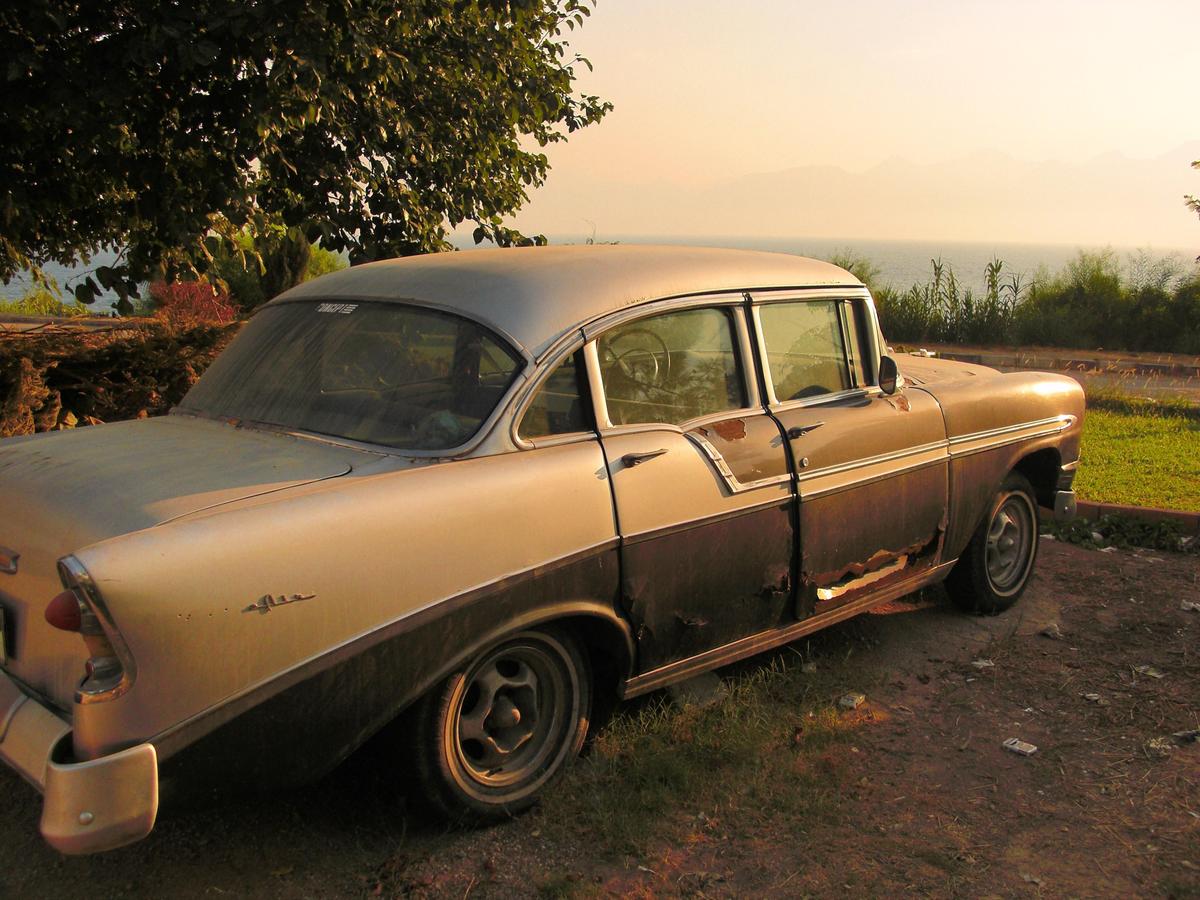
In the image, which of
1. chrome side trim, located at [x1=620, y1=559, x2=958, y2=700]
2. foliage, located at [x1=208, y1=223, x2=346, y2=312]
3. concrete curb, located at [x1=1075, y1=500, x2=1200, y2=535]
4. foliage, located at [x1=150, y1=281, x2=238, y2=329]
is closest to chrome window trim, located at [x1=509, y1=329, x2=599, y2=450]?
chrome side trim, located at [x1=620, y1=559, x2=958, y2=700]

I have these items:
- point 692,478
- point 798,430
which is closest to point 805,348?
point 798,430

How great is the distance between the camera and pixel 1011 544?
568 cm

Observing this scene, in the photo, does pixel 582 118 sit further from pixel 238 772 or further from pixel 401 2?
pixel 238 772

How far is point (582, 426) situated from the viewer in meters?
3.63

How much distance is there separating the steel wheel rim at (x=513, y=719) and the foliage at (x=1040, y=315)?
1739 cm

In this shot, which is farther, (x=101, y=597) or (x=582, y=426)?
(x=582, y=426)

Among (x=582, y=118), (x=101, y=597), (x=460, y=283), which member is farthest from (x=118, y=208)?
(x=101, y=597)

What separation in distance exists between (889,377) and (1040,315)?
17.1 metres

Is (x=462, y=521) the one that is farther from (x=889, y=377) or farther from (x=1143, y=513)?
(x=1143, y=513)

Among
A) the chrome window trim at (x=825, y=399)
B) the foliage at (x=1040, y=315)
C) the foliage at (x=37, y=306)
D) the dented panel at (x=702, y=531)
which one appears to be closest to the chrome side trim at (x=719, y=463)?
the dented panel at (x=702, y=531)

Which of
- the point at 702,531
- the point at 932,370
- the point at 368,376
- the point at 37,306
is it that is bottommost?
the point at 702,531

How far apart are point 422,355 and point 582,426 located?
0.58 metres

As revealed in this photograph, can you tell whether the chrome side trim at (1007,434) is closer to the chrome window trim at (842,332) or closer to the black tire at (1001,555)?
the black tire at (1001,555)

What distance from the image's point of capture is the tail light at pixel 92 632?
2537mm
